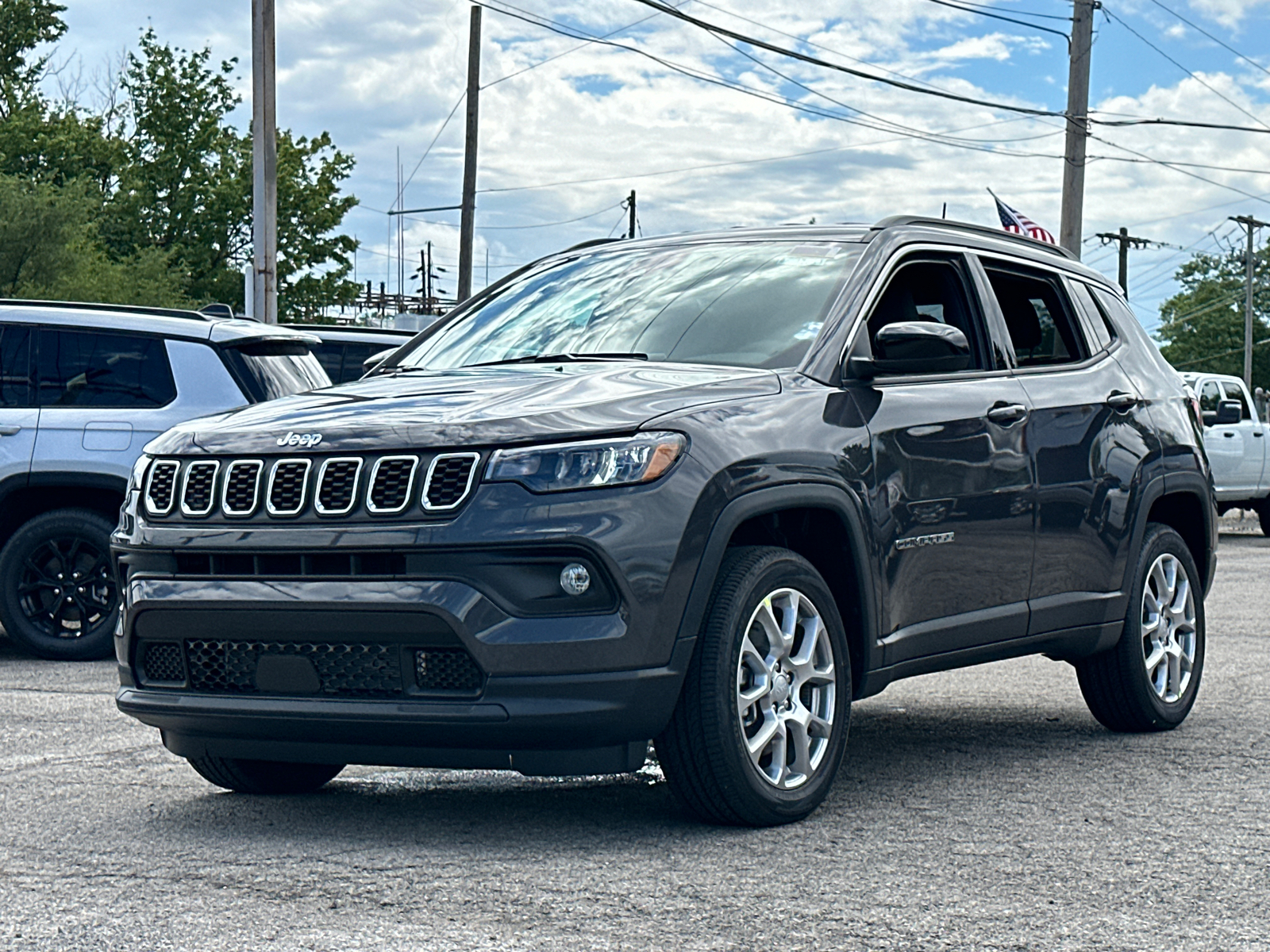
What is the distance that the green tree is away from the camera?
113 metres

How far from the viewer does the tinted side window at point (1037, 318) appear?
687cm

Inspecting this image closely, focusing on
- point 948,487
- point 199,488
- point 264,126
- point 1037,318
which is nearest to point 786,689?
point 948,487

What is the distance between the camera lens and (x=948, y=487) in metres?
5.94

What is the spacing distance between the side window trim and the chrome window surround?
5.50 feet

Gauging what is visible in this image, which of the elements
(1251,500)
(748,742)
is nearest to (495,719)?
(748,742)

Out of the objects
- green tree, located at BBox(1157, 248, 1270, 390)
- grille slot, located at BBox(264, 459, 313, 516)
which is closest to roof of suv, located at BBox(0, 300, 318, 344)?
grille slot, located at BBox(264, 459, 313, 516)

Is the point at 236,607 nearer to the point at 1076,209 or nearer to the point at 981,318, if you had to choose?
the point at 981,318

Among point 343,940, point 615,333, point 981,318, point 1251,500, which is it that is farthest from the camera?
point 1251,500

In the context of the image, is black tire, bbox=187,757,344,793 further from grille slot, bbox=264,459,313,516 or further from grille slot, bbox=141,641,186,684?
grille slot, bbox=264,459,313,516

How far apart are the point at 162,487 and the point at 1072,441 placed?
3.34m

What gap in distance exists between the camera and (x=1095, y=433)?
6879 mm

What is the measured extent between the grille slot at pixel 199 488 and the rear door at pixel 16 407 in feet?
16.9

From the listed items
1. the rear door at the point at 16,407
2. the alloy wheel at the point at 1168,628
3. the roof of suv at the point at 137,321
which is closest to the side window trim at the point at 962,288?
the alloy wheel at the point at 1168,628

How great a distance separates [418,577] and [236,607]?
56 cm
